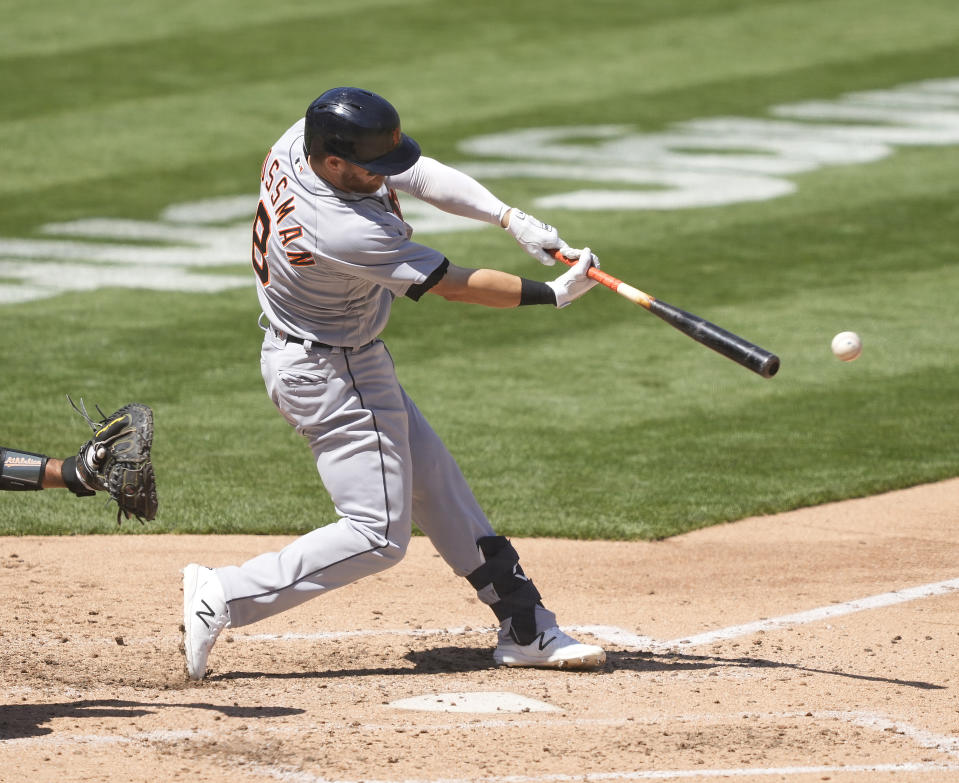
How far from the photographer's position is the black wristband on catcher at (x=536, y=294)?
510 cm

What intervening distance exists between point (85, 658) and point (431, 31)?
47.2ft

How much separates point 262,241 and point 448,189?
26.5 inches

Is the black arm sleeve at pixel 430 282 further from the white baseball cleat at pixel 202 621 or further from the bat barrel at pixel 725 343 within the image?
the white baseball cleat at pixel 202 621

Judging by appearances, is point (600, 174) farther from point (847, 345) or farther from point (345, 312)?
point (345, 312)

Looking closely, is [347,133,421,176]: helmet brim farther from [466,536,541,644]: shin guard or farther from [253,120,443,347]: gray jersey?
[466,536,541,644]: shin guard

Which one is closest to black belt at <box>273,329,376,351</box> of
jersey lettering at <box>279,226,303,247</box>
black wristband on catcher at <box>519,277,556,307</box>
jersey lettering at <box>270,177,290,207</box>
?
jersey lettering at <box>279,226,303,247</box>

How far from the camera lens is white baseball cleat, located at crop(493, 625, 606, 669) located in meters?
5.36

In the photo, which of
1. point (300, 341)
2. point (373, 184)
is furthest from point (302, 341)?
point (373, 184)

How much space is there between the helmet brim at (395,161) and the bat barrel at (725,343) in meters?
0.91

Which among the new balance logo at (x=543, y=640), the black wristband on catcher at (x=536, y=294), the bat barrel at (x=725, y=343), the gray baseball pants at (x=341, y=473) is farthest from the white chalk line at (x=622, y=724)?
the black wristband on catcher at (x=536, y=294)

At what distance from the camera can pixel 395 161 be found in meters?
5.02

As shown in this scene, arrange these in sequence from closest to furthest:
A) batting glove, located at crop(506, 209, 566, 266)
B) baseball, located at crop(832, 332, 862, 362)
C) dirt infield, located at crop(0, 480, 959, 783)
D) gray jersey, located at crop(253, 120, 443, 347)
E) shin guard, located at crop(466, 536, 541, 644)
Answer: dirt infield, located at crop(0, 480, 959, 783) < gray jersey, located at crop(253, 120, 443, 347) < batting glove, located at crop(506, 209, 566, 266) < shin guard, located at crop(466, 536, 541, 644) < baseball, located at crop(832, 332, 862, 362)

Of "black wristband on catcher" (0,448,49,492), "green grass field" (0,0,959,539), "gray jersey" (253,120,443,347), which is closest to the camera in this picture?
"gray jersey" (253,120,443,347)

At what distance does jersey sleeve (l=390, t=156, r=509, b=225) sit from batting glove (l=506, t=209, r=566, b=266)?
3.2 inches
